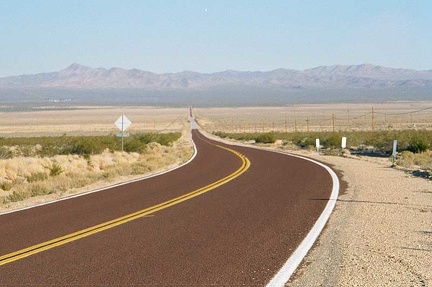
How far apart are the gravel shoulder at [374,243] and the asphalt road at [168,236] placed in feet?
1.67

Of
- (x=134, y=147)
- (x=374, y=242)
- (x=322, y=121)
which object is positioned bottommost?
(x=322, y=121)

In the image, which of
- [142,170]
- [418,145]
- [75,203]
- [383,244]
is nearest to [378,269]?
[383,244]

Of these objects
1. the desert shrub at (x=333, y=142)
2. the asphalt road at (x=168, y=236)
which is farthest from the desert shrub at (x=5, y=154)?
the desert shrub at (x=333, y=142)

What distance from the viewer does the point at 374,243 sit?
30.6 ft

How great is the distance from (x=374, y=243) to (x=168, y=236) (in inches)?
129

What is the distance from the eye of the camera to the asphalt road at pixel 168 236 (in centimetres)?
745

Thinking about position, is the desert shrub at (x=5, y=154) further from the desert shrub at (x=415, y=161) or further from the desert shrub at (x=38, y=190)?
the desert shrub at (x=415, y=161)

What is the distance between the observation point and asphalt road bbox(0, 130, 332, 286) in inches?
293

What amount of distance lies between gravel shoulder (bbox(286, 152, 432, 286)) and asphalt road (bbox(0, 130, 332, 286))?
1.67ft

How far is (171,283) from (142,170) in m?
16.6

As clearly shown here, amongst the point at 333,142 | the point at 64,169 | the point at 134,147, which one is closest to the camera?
the point at 64,169

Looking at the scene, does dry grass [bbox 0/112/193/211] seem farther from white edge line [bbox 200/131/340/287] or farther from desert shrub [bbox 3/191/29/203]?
white edge line [bbox 200/131/340/287]

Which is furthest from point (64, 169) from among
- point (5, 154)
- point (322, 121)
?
point (322, 121)

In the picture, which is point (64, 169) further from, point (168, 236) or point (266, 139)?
point (266, 139)
